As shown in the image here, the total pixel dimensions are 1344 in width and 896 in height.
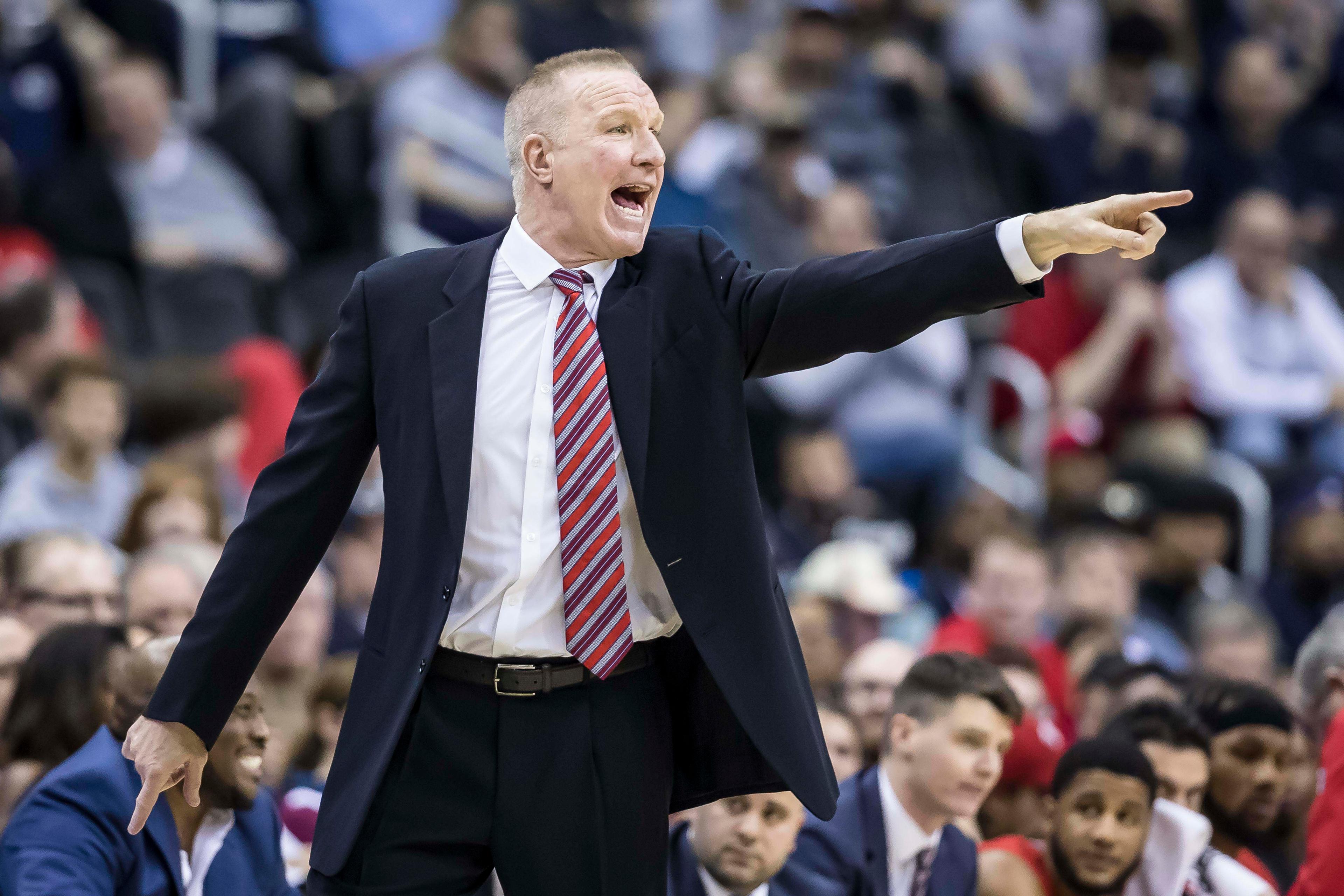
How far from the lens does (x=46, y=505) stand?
20.9 feet

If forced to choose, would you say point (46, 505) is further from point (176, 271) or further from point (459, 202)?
point (459, 202)

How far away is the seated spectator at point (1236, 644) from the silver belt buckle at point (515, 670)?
13.6 ft

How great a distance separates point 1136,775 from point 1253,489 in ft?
13.8

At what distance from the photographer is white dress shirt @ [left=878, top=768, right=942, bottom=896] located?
13.8ft

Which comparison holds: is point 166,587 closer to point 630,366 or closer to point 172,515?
point 172,515

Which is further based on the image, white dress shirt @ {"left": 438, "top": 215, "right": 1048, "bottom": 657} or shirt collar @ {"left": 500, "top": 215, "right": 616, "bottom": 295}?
shirt collar @ {"left": 500, "top": 215, "right": 616, "bottom": 295}

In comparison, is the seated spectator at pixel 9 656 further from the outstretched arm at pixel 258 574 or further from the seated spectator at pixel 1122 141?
the seated spectator at pixel 1122 141

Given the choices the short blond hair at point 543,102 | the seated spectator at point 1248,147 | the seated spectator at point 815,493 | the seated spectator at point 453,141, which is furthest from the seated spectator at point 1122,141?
the short blond hair at point 543,102

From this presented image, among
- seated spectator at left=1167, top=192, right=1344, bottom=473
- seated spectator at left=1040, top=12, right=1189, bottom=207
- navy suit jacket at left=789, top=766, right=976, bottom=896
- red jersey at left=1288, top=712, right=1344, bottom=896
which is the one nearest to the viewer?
red jersey at left=1288, top=712, right=1344, bottom=896

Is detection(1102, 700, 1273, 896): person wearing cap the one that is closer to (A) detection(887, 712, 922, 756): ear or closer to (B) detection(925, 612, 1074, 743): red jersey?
(A) detection(887, 712, 922, 756): ear

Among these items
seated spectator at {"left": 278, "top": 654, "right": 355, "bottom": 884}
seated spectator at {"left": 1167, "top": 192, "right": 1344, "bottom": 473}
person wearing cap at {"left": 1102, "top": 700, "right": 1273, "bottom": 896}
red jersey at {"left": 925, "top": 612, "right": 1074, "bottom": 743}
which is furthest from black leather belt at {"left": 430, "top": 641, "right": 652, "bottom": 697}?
seated spectator at {"left": 1167, "top": 192, "right": 1344, "bottom": 473}

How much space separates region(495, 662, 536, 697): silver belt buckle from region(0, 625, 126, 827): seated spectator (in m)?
1.57

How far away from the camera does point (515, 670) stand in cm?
275

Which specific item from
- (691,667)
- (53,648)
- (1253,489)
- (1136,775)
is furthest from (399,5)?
(691,667)
